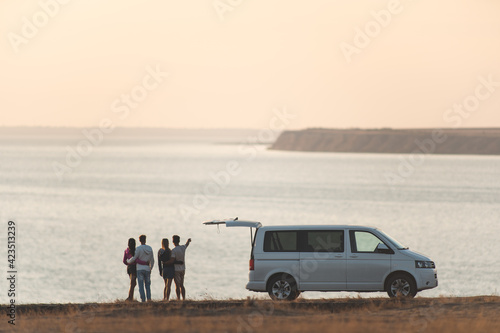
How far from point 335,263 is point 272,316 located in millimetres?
3406

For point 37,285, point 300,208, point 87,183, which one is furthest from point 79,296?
point 87,183

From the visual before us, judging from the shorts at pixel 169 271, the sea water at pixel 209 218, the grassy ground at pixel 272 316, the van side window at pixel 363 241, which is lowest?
the grassy ground at pixel 272 316

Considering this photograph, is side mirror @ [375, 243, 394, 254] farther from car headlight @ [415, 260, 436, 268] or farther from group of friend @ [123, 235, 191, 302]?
group of friend @ [123, 235, 191, 302]

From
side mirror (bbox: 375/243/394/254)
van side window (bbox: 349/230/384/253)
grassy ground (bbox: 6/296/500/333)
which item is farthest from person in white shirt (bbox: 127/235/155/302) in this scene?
side mirror (bbox: 375/243/394/254)

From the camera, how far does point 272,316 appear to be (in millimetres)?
16734

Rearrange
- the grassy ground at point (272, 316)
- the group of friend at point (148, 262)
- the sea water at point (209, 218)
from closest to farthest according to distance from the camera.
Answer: the grassy ground at point (272, 316) < the group of friend at point (148, 262) < the sea water at point (209, 218)

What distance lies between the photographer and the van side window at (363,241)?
64.7 ft

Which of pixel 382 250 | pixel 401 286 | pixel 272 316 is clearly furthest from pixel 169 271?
pixel 401 286

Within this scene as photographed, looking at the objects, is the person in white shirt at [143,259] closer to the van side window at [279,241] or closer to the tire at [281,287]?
the van side window at [279,241]

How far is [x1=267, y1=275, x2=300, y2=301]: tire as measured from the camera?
779 inches

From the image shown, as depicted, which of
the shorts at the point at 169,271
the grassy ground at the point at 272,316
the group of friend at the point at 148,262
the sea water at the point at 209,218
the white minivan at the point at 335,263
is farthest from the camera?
the sea water at the point at 209,218

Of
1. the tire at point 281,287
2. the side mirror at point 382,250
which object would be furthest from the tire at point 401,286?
the tire at point 281,287

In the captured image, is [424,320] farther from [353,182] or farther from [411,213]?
[353,182]

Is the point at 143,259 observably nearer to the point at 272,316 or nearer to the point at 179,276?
the point at 179,276
